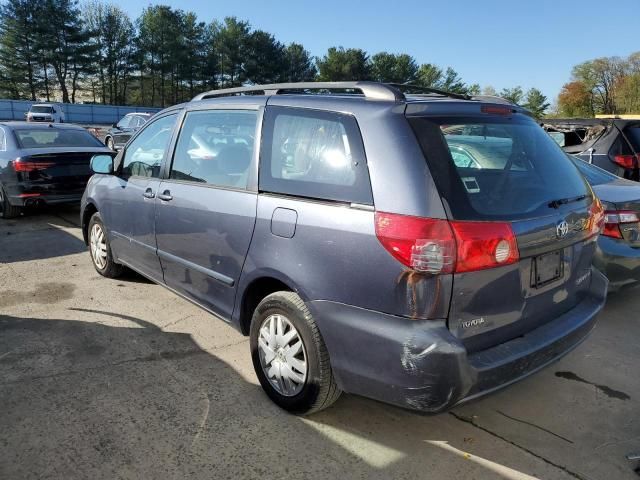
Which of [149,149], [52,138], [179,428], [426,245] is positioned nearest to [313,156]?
[426,245]

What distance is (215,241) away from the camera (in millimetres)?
3318

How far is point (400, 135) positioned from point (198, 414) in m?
1.92

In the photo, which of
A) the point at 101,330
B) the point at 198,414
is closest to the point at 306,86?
the point at 198,414

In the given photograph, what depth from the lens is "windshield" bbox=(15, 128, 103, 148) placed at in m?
7.93

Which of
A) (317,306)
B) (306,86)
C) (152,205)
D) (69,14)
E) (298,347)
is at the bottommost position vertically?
(298,347)

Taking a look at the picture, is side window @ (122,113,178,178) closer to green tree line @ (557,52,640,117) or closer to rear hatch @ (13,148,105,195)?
rear hatch @ (13,148,105,195)

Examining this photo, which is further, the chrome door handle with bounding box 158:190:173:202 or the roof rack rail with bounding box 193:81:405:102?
the chrome door handle with bounding box 158:190:173:202

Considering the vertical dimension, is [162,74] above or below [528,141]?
above

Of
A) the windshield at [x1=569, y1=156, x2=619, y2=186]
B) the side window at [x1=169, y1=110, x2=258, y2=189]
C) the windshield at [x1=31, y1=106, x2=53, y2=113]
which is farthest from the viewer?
the windshield at [x1=31, y1=106, x2=53, y2=113]

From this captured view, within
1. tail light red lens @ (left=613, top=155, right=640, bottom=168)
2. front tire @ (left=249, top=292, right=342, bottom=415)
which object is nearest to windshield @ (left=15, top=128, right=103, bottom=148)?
front tire @ (left=249, top=292, right=342, bottom=415)

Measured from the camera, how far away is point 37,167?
749 cm

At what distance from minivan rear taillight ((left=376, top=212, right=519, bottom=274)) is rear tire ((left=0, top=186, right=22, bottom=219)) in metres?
7.41

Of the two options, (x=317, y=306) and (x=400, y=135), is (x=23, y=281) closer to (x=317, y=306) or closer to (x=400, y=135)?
(x=317, y=306)

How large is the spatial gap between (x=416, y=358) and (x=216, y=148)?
6.83ft
